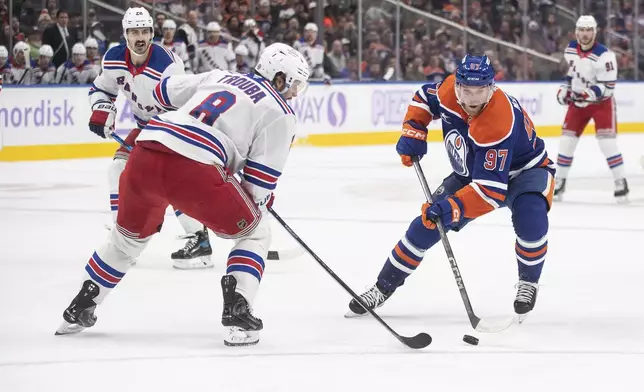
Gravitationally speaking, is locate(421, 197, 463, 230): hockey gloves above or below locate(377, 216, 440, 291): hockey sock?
above

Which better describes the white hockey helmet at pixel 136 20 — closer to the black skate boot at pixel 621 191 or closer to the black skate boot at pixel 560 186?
the black skate boot at pixel 560 186

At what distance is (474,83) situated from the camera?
12.2 ft

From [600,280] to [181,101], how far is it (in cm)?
212

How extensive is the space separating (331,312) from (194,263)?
1146mm

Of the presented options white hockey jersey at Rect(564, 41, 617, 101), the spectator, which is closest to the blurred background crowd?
the spectator

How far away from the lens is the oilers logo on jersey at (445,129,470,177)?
399cm

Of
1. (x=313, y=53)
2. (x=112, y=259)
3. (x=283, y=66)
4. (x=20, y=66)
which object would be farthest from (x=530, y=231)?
(x=313, y=53)

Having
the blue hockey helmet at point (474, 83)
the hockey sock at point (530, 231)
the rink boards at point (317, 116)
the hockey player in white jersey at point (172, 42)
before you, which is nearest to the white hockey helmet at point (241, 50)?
the hockey player in white jersey at point (172, 42)

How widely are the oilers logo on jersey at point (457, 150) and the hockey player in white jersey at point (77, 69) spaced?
723 centimetres

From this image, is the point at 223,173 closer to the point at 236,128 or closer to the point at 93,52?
the point at 236,128

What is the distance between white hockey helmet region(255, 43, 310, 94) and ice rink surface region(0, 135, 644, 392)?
2.72ft

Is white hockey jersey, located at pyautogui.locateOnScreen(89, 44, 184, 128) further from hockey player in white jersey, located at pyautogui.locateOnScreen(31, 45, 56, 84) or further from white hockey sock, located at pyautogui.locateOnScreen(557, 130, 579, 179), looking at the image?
hockey player in white jersey, located at pyautogui.locateOnScreen(31, 45, 56, 84)

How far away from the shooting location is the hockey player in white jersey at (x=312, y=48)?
1267 centimetres

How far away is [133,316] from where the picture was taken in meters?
4.10
